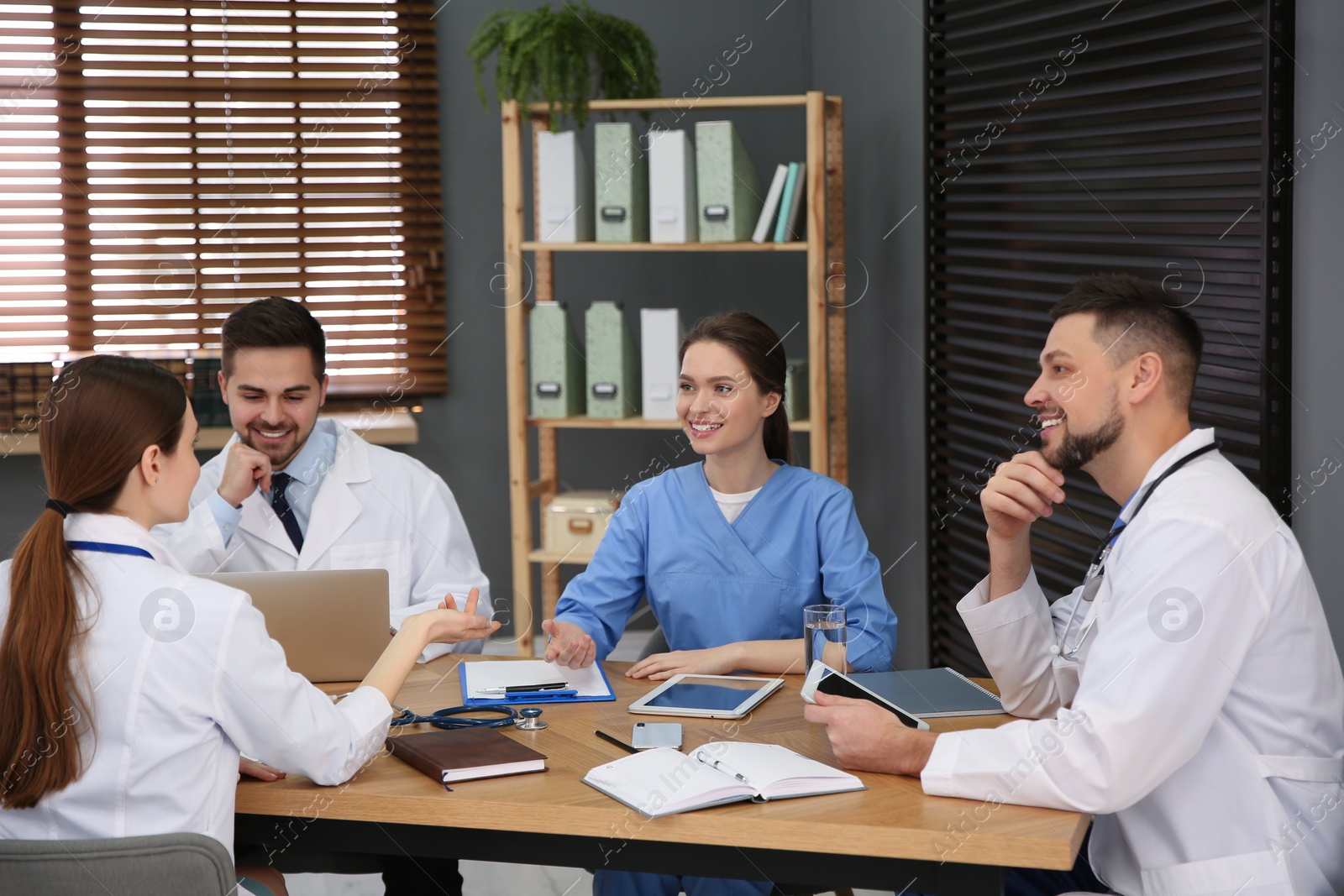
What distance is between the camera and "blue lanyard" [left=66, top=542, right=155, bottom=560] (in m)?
1.46

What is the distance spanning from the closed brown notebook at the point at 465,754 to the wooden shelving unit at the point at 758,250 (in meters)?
2.12

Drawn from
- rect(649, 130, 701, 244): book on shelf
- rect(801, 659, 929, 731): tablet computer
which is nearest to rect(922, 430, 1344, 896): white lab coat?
rect(801, 659, 929, 731): tablet computer

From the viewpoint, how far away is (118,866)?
1236mm

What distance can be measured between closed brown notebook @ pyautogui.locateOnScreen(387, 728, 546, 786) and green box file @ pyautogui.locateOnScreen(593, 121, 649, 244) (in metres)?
A: 2.27

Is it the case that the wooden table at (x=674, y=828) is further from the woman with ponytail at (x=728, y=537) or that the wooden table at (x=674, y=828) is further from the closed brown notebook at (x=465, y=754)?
the woman with ponytail at (x=728, y=537)

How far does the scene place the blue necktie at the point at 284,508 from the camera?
258 cm

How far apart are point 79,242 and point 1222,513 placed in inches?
162

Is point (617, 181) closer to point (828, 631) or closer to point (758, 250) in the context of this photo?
point (758, 250)

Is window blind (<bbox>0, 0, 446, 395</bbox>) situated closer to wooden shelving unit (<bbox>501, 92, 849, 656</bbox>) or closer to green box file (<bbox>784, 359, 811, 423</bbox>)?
wooden shelving unit (<bbox>501, 92, 849, 656</bbox>)

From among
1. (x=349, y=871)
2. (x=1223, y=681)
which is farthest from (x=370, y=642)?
(x=1223, y=681)

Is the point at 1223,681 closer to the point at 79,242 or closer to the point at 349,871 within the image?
the point at 349,871

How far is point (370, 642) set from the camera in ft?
6.50

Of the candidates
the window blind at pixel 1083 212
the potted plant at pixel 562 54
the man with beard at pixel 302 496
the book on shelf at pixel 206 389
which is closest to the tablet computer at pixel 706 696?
the man with beard at pixel 302 496

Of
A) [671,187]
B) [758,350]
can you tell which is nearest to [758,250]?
[671,187]
